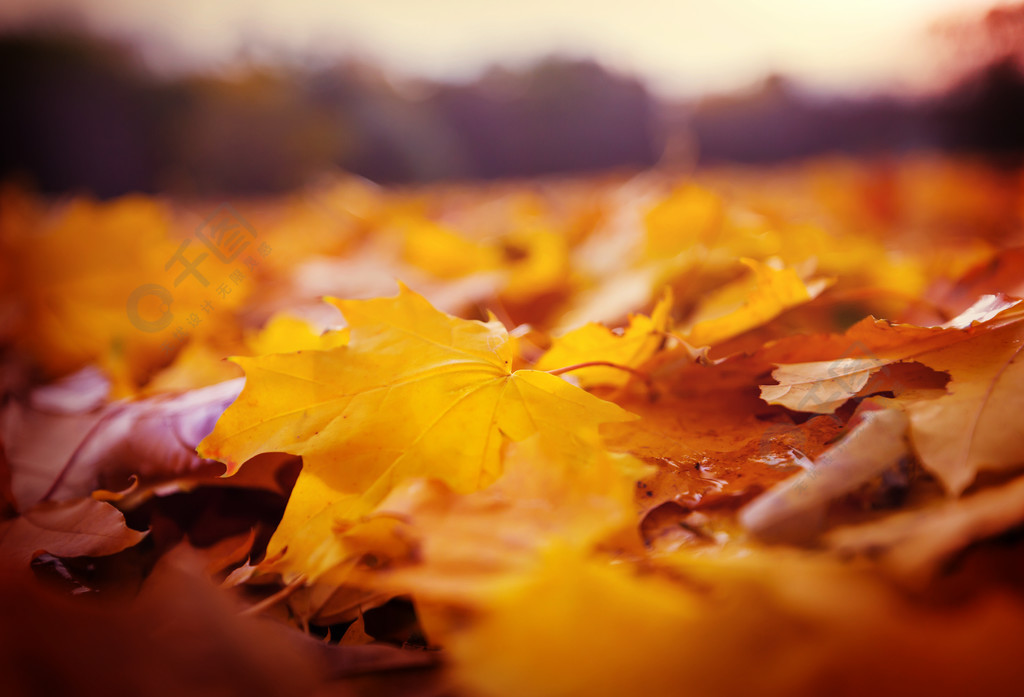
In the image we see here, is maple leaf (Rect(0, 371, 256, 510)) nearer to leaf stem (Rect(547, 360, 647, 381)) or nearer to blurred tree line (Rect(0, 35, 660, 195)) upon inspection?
leaf stem (Rect(547, 360, 647, 381))

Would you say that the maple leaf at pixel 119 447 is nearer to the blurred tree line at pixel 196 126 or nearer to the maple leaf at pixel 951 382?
the maple leaf at pixel 951 382

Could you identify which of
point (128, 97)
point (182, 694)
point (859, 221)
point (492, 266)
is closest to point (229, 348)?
point (492, 266)

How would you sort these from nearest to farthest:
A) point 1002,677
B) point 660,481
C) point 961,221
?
point 1002,677, point 660,481, point 961,221

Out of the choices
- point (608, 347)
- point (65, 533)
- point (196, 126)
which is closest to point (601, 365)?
point (608, 347)

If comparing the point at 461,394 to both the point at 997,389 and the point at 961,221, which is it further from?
the point at 961,221

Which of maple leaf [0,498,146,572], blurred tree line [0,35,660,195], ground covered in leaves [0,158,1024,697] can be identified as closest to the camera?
ground covered in leaves [0,158,1024,697]

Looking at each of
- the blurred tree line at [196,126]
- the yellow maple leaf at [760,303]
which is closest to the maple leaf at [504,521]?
the yellow maple leaf at [760,303]

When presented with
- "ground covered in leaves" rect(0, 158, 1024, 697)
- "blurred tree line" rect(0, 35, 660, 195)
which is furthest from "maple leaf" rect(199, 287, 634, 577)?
"blurred tree line" rect(0, 35, 660, 195)

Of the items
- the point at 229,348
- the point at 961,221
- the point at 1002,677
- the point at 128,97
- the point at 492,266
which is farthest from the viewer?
the point at 128,97
